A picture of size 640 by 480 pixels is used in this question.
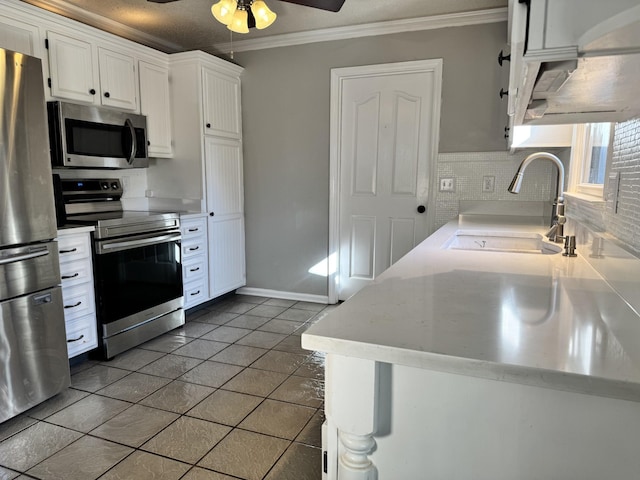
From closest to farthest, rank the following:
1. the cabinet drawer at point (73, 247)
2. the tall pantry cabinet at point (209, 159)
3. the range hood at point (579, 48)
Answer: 1. the range hood at point (579, 48)
2. the cabinet drawer at point (73, 247)
3. the tall pantry cabinet at point (209, 159)

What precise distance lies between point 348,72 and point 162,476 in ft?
10.2

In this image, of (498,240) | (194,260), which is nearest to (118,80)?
(194,260)

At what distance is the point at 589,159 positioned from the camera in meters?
2.13

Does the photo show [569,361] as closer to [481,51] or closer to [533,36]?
[533,36]

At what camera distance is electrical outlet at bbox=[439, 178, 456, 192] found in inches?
132

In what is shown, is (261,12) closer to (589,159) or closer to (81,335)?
(589,159)

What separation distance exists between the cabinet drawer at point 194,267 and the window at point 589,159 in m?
2.67

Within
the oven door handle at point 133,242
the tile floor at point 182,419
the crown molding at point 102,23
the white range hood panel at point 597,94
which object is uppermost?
the crown molding at point 102,23

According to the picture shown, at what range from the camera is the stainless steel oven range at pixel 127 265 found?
2.64 m

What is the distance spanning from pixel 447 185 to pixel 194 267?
83.2 inches

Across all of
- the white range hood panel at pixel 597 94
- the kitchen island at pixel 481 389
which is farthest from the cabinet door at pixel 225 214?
the kitchen island at pixel 481 389

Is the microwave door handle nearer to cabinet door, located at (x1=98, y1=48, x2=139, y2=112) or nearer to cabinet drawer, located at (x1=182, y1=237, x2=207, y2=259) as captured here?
cabinet door, located at (x1=98, y1=48, x2=139, y2=112)

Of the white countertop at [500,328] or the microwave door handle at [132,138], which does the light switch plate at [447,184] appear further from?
the microwave door handle at [132,138]

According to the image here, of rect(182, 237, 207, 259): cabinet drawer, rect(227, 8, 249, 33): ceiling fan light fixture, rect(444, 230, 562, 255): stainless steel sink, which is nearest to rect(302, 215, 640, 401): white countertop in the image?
rect(444, 230, 562, 255): stainless steel sink
